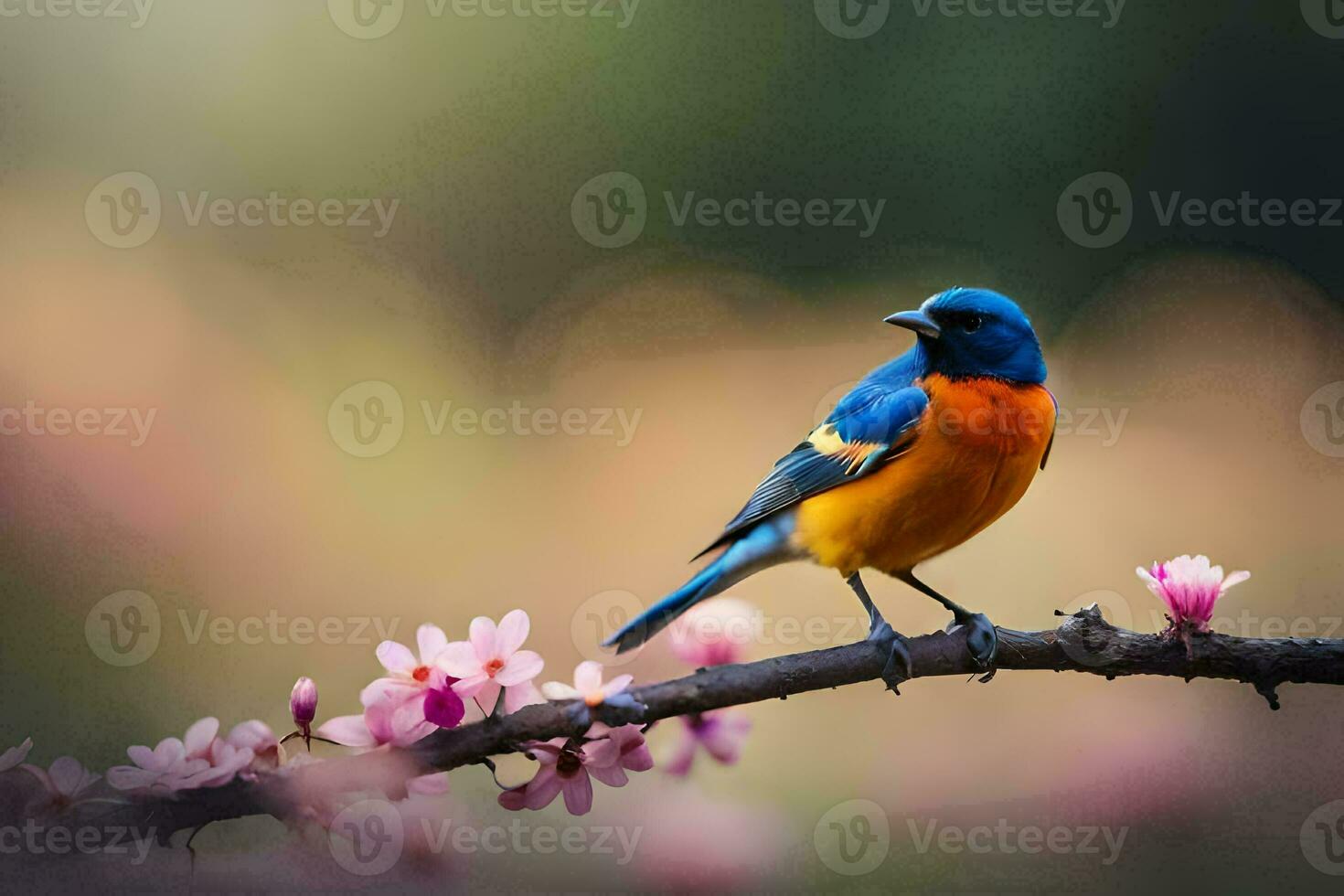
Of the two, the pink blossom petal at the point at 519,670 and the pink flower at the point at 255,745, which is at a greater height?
the pink blossom petal at the point at 519,670

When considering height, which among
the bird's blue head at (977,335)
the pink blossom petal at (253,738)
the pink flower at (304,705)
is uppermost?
the bird's blue head at (977,335)

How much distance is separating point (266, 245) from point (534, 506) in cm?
88

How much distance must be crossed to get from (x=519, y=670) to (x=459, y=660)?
4 cm

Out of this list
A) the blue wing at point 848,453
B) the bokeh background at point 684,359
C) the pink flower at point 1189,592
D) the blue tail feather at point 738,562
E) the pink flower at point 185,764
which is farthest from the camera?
the bokeh background at point 684,359

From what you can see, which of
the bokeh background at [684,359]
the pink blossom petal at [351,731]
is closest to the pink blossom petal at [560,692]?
the pink blossom petal at [351,731]

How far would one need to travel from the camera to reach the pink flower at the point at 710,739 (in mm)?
809

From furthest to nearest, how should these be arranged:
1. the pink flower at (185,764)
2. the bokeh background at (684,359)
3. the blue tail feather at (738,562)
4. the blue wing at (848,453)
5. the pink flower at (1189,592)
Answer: the bokeh background at (684,359), the blue wing at (848,453), the blue tail feather at (738,562), the pink flower at (1189,592), the pink flower at (185,764)

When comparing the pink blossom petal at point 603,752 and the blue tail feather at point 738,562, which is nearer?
the pink blossom petal at point 603,752

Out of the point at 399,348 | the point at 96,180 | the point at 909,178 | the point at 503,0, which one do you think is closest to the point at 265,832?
the point at 399,348

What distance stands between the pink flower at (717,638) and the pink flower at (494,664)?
15 centimetres

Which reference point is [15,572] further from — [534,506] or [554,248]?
[554,248]

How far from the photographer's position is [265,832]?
825 mm

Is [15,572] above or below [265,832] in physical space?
above

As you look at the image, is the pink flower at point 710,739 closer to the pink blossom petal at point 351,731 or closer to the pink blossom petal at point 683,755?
the pink blossom petal at point 683,755
